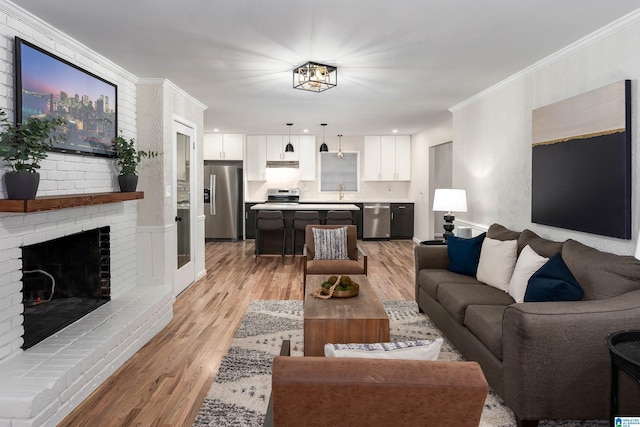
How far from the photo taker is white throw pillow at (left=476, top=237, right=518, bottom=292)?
145 inches

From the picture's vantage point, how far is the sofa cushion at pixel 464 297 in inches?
131

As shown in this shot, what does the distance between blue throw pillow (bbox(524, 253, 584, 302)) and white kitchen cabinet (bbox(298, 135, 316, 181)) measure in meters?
7.86

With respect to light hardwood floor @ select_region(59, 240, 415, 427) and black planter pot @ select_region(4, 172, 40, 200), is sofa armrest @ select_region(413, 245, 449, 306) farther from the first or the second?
black planter pot @ select_region(4, 172, 40, 200)

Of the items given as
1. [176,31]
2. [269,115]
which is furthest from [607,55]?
[269,115]

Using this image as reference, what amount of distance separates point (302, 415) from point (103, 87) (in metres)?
3.71

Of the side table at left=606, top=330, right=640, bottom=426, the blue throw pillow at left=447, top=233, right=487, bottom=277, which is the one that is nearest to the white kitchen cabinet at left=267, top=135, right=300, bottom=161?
the blue throw pillow at left=447, top=233, right=487, bottom=277

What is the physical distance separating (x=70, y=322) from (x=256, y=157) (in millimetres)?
7292

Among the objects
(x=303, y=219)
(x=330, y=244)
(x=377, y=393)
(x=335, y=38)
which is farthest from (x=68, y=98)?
(x=303, y=219)

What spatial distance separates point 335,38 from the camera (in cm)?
346

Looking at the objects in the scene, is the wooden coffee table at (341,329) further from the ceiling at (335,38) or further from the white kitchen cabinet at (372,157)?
the white kitchen cabinet at (372,157)

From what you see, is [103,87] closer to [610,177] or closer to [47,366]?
[47,366]

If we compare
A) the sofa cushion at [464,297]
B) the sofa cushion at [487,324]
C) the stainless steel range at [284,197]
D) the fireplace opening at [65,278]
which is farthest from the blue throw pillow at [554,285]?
the stainless steel range at [284,197]

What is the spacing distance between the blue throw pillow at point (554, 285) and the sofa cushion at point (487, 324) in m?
0.23

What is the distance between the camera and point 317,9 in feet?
9.43
